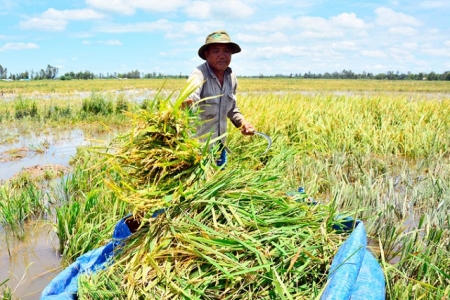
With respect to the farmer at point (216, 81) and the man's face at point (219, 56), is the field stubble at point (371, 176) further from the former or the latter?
the man's face at point (219, 56)

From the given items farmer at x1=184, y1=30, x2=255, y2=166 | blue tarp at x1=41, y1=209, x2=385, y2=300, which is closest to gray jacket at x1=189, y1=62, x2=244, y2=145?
farmer at x1=184, y1=30, x2=255, y2=166

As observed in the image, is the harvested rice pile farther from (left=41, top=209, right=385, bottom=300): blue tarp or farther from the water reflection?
the water reflection

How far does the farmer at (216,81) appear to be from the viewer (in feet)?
8.45

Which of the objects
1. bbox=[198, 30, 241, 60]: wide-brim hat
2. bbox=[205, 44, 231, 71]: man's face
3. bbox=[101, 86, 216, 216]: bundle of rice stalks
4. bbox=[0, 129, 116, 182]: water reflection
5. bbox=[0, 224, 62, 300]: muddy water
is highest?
bbox=[198, 30, 241, 60]: wide-brim hat

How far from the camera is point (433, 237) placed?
1.97m

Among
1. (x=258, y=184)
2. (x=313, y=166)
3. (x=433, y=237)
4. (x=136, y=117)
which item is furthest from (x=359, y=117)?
(x=136, y=117)

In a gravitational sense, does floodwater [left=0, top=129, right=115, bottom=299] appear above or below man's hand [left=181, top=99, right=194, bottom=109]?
below

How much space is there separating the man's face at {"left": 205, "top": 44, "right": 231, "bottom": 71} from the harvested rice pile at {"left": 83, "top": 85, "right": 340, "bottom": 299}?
35.3 inches

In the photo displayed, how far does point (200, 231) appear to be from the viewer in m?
1.54

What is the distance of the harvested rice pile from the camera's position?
1386 mm

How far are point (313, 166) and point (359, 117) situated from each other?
232 centimetres

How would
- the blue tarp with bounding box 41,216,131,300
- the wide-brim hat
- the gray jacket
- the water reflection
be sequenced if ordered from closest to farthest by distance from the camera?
the blue tarp with bounding box 41,216,131,300 → the wide-brim hat → the gray jacket → the water reflection

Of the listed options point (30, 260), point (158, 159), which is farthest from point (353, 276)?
point (30, 260)

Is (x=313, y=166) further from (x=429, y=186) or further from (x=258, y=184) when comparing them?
(x=258, y=184)
